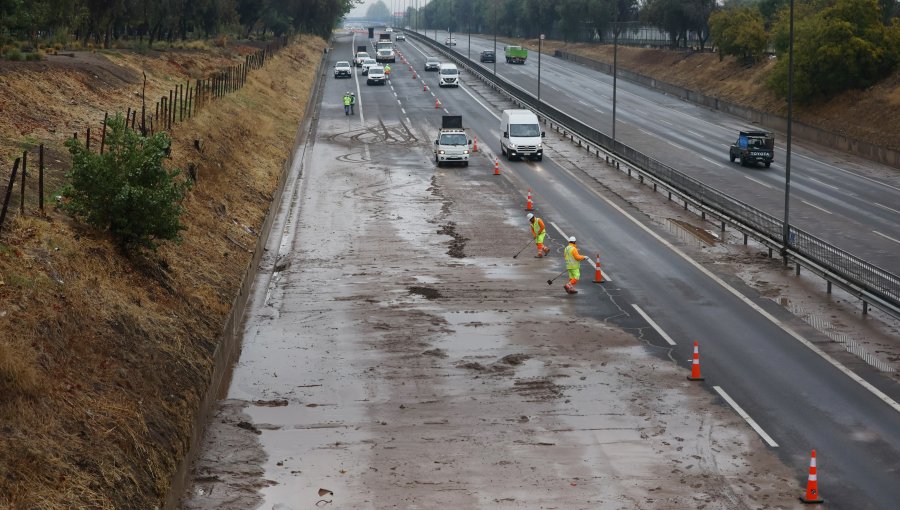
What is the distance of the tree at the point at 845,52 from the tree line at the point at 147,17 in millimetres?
44003

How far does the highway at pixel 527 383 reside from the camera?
17.1 m

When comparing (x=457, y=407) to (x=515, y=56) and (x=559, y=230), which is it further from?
(x=515, y=56)

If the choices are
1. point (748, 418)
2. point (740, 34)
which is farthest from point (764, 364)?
point (740, 34)

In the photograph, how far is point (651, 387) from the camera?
21.4m

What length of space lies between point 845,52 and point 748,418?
59.5 metres

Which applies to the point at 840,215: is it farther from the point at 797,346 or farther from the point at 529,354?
the point at 529,354

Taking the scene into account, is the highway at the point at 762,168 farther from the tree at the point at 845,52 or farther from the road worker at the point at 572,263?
the road worker at the point at 572,263

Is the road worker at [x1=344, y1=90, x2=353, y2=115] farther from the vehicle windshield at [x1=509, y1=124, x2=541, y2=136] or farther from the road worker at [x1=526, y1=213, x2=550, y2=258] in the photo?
the road worker at [x1=526, y1=213, x2=550, y2=258]

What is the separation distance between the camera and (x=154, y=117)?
148ft

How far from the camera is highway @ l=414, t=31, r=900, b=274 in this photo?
39750 millimetres

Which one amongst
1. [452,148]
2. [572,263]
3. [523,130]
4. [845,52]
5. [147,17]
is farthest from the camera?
[147,17]

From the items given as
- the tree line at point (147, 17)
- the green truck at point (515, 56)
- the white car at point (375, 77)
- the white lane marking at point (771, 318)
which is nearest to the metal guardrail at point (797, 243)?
the white lane marking at point (771, 318)

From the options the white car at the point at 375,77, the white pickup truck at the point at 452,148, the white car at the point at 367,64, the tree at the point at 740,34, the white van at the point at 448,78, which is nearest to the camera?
the white pickup truck at the point at 452,148

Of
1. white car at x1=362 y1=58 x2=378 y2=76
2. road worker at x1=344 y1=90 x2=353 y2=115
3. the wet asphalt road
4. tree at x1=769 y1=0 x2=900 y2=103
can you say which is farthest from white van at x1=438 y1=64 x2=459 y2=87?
the wet asphalt road
